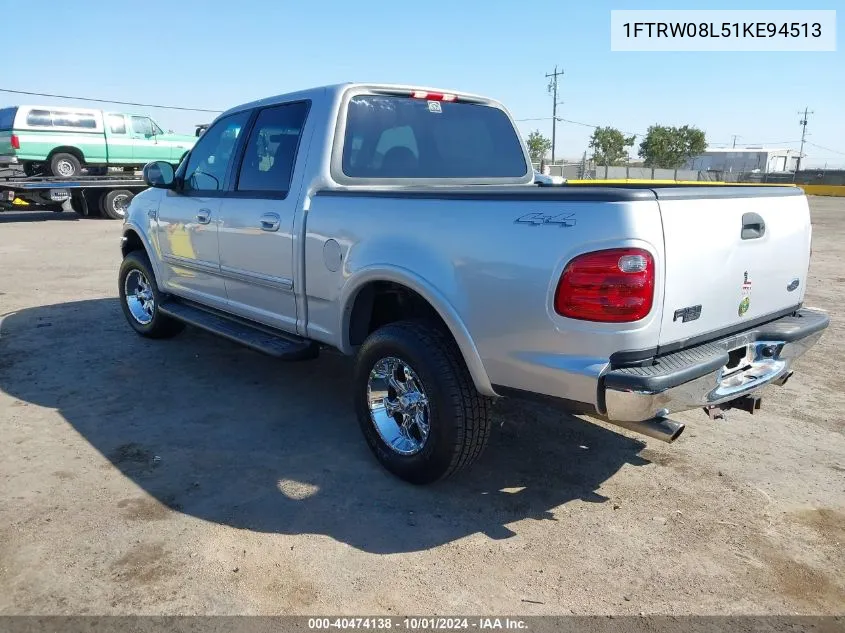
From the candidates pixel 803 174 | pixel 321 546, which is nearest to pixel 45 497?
pixel 321 546

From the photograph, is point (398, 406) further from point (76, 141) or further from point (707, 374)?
point (76, 141)

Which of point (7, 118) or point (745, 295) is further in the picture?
point (7, 118)

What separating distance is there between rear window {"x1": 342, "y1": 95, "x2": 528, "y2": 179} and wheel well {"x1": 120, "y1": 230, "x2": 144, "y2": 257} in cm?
299

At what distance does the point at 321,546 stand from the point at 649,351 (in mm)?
1598

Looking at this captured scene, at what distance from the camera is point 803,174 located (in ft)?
163

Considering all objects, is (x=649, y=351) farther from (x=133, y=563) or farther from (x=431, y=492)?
(x=133, y=563)

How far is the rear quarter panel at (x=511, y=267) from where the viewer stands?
2490mm

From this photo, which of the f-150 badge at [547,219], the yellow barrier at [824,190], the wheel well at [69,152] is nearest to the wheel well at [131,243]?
the f-150 badge at [547,219]

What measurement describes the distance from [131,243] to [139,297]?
513 mm

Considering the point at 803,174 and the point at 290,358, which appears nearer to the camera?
the point at 290,358

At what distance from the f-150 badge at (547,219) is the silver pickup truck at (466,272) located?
0.5 inches

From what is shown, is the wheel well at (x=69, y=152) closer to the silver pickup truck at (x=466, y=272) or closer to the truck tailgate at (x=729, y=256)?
the silver pickup truck at (x=466, y=272)

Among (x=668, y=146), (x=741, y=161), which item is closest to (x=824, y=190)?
(x=668, y=146)

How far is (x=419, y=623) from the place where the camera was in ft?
7.89
